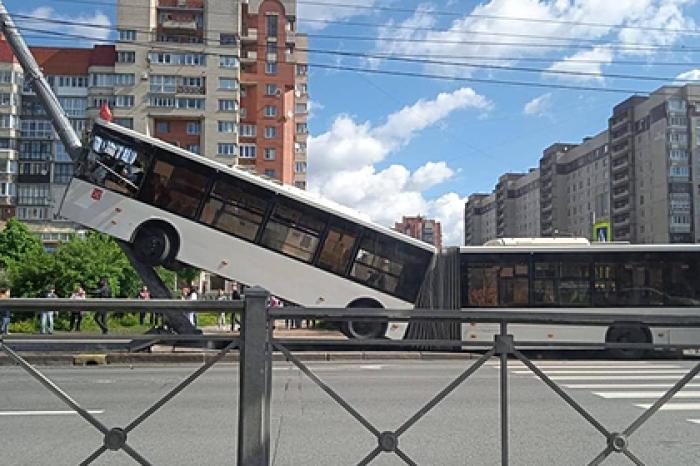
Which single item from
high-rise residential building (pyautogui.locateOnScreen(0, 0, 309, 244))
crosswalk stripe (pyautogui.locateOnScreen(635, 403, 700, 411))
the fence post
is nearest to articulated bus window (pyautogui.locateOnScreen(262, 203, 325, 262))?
crosswalk stripe (pyautogui.locateOnScreen(635, 403, 700, 411))

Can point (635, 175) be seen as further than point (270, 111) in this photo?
Yes

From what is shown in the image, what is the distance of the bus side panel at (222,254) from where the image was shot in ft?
48.5

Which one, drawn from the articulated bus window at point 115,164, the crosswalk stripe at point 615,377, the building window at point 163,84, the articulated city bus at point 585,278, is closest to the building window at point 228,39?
the building window at point 163,84

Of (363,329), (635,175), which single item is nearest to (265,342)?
(363,329)

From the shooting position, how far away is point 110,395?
8.66m

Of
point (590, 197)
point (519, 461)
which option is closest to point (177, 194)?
point (519, 461)

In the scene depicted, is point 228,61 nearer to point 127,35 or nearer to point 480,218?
point 127,35

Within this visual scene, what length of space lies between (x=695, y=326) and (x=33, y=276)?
77.3 ft

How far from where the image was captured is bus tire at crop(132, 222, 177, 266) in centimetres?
1473

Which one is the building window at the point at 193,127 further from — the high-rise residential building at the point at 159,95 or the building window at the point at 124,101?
the building window at the point at 124,101

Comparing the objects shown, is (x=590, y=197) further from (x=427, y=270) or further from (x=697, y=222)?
(x=427, y=270)

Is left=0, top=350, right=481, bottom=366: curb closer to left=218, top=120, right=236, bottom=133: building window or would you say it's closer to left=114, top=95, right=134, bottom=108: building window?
left=218, top=120, right=236, bottom=133: building window

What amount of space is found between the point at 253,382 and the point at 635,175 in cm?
Result: 10696

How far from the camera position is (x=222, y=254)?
14922 millimetres
